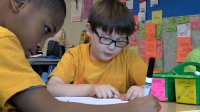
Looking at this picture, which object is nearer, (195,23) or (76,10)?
(195,23)

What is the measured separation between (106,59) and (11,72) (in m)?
0.82

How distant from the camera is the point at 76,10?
3117 millimetres

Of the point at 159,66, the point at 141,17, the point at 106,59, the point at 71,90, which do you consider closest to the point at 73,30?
the point at 141,17

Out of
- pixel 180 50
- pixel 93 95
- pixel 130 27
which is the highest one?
pixel 130 27

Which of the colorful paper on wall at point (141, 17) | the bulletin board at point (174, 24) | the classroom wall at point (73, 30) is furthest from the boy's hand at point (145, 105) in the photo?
the classroom wall at point (73, 30)

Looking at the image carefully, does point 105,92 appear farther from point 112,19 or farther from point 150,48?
point 150,48

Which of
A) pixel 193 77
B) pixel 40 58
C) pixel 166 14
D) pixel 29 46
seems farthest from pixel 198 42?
pixel 40 58

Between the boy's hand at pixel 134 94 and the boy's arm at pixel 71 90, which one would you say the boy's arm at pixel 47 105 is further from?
the boy's arm at pixel 71 90

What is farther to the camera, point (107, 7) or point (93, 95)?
point (107, 7)

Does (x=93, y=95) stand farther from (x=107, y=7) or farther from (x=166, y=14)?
(x=166, y=14)

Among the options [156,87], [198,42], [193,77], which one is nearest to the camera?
[193,77]

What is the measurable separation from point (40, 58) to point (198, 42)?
5.20 feet

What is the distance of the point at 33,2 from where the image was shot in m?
0.73

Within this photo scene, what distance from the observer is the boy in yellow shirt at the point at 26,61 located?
62 centimetres
